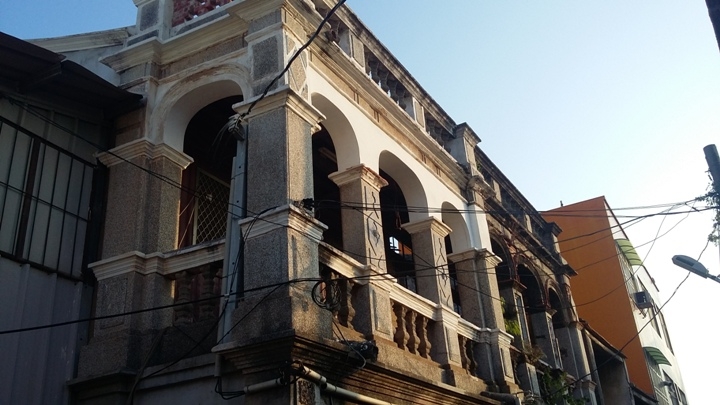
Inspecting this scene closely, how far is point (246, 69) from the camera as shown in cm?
862

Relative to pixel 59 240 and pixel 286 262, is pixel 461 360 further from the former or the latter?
pixel 59 240

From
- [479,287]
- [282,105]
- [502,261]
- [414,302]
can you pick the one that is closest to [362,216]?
[414,302]

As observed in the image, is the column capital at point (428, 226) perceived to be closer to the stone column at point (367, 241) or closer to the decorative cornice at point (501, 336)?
the stone column at point (367, 241)

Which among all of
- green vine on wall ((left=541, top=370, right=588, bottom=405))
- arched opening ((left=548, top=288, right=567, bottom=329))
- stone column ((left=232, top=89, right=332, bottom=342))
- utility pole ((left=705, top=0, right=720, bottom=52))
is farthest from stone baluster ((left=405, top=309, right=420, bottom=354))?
arched opening ((left=548, top=288, right=567, bottom=329))

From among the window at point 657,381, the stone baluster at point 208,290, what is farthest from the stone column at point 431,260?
the window at point 657,381

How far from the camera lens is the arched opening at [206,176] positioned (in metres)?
9.84

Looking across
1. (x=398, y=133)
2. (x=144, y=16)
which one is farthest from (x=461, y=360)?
(x=144, y=16)

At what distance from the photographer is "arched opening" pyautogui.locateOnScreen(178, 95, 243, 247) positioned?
32.3ft

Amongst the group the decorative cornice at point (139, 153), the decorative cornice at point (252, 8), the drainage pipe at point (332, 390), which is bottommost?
the drainage pipe at point (332, 390)

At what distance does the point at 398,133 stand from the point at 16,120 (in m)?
5.28

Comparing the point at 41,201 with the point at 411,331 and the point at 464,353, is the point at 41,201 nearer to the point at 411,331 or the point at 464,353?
the point at 411,331

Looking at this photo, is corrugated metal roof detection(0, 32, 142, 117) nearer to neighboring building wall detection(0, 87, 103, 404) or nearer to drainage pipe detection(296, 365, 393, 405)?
neighboring building wall detection(0, 87, 103, 404)

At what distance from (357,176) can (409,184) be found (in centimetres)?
200

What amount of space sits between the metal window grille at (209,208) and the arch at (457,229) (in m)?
3.70
